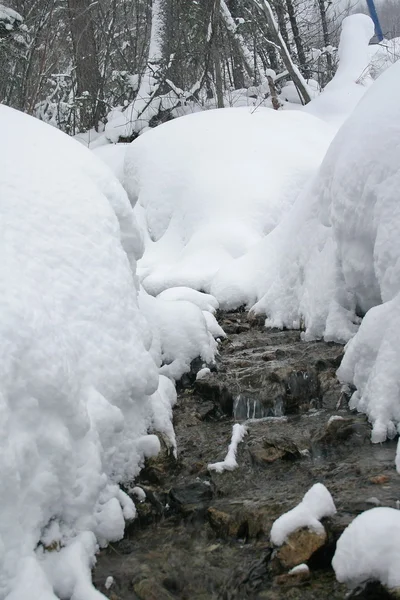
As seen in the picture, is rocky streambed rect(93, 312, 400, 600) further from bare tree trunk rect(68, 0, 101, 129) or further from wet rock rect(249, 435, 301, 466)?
bare tree trunk rect(68, 0, 101, 129)

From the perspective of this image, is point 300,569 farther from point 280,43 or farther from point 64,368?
point 280,43

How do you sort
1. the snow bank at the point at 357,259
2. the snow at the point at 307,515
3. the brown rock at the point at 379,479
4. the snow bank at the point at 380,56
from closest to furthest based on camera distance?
1. the snow at the point at 307,515
2. the brown rock at the point at 379,479
3. the snow bank at the point at 357,259
4. the snow bank at the point at 380,56

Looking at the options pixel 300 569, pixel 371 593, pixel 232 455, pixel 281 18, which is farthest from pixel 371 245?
pixel 281 18

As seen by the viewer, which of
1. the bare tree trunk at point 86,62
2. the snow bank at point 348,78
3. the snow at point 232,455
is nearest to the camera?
the snow at point 232,455

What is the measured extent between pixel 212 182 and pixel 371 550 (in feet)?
27.2

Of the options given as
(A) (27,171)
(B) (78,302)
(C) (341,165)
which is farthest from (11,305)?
(C) (341,165)

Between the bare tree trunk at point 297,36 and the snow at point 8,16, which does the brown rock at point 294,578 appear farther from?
the bare tree trunk at point 297,36

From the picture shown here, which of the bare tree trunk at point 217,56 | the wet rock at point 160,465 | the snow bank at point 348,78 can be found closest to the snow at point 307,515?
the wet rock at point 160,465

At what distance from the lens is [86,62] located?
14938 mm

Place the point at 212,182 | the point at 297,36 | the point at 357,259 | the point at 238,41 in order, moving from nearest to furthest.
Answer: the point at 357,259, the point at 212,182, the point at 238,41, the point at 297,36

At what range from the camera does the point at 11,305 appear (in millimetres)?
2533

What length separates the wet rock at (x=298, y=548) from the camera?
228 cm

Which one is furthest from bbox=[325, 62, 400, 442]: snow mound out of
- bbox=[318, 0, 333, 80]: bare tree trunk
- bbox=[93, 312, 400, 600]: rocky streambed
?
bbox=[318, 0, 333, 80]: bare tree trunk

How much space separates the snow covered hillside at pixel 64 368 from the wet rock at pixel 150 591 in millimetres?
202
